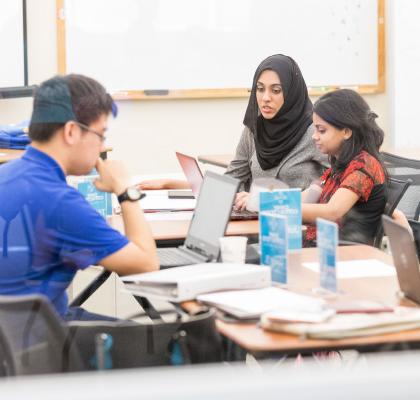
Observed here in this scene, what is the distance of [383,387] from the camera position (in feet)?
1.11

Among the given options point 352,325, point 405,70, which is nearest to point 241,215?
point 352,325

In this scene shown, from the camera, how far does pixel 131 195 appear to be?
6.97ft

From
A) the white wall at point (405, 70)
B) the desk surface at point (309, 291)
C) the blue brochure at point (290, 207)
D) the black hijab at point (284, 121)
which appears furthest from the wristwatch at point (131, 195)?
the white wall at point (405, 70)

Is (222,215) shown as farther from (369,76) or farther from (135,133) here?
(369,76)

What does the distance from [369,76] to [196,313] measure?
4430mm

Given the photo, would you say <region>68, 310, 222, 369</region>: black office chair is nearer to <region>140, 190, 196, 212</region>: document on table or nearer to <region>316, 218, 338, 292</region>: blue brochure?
<region>316, 218, 338, 292</region>: blue brochure

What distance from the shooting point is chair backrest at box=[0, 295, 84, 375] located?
1532 millimetres

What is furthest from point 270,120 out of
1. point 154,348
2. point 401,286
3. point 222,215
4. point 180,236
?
point 154,348

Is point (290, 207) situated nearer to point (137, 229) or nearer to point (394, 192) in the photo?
point (137, 229)

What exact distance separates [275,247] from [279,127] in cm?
145

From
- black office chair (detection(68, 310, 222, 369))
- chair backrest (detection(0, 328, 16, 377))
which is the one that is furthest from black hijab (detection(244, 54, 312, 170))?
chair backrest (detection(0, 328, 16, 377))

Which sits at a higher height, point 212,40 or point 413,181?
point 212,40

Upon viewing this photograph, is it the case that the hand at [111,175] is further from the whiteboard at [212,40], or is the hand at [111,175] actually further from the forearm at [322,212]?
the whiteboard at [212,40]

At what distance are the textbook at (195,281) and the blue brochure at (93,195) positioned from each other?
25.0 inches
